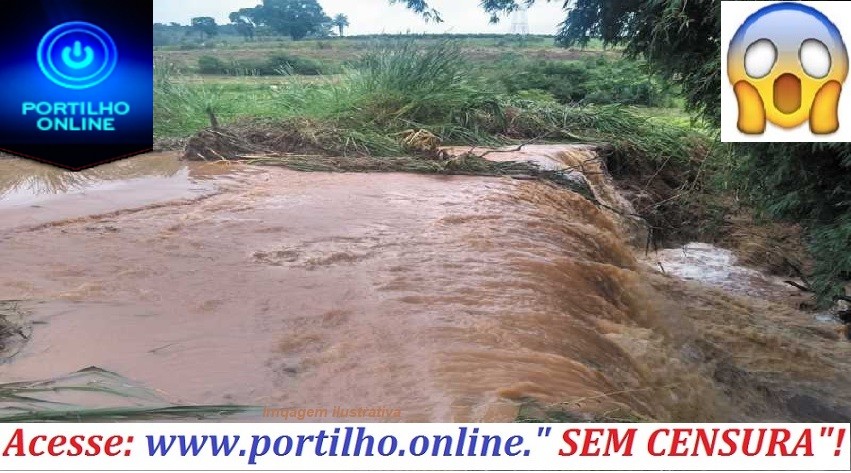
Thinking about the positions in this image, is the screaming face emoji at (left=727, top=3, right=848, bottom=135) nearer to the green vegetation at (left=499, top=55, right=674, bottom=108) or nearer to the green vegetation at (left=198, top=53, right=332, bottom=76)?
the green vegetation at (left=499, top=55, right=674, bottom=108)

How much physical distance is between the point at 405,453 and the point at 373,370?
550 mm

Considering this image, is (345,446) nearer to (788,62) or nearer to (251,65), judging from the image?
(788,62)

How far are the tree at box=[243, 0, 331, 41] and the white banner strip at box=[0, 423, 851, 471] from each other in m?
12.2

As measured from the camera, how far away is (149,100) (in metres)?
3.94

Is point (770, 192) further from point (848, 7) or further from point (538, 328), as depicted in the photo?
point (538, 328)

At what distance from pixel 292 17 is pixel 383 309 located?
12176 mm

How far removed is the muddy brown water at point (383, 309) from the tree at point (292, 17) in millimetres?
8509

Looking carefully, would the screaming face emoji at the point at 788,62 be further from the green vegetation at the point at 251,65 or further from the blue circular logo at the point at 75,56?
the green vegetation at the point at 251,65

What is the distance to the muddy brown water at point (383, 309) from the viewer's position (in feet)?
8.16

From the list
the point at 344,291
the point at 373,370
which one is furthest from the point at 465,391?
the point at 344,291

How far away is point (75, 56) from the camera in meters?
3.73

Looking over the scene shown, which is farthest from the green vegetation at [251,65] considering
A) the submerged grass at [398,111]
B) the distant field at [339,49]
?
the submerged grass at [398,111]

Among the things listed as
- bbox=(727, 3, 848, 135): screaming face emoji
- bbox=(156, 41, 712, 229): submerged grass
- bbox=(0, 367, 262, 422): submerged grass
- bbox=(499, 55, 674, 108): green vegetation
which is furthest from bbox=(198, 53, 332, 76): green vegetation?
bbox=(0, 367, 262, 422): submerged grass

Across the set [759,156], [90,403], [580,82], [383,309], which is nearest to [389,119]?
[759,156]
